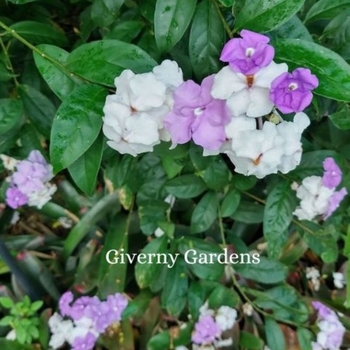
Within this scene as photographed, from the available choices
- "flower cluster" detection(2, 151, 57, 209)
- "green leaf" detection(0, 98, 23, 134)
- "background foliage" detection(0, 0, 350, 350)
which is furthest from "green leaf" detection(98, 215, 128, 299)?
"green leaf" detection(0, 98, 23, 134)

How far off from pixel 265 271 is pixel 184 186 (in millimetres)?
339

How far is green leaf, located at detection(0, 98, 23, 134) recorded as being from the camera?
97 cm

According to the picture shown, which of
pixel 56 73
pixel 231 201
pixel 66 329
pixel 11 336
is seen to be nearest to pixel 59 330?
pixel 66 329

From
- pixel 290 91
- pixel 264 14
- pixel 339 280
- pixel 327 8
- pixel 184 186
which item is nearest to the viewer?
pixel 290 91

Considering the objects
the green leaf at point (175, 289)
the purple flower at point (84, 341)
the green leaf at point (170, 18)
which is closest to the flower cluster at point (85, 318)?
the purple flower at point (84, 341)

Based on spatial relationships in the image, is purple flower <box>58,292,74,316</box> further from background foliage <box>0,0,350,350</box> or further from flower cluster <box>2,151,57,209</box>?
flower cluster <box>2,151,57,209</box>

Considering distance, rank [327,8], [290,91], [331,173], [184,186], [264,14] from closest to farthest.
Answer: [290,91]
[264,14]
[327,8]
[331,173]
[184,186]

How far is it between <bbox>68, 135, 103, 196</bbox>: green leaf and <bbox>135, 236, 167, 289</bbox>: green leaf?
0.52 metres

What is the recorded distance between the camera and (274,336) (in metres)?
1.38

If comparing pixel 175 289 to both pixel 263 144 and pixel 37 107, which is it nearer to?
pixel 37 107

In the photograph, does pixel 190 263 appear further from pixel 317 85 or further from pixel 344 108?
pixel 317 85

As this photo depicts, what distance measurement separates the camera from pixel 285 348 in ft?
4.72

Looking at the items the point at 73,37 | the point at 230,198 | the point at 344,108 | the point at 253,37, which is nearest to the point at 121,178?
the point at 230,198

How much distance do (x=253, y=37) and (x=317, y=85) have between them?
0.32 ft
